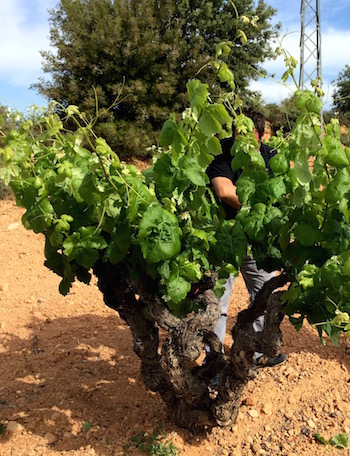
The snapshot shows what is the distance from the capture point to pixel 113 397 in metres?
3.06

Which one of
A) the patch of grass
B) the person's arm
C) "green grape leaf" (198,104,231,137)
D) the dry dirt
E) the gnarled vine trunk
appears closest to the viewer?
"green grape leaf" (198,104,231,137)

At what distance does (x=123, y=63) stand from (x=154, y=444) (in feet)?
45.1

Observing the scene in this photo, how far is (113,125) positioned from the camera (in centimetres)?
1412

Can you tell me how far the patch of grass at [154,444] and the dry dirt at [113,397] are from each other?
47 millimetres

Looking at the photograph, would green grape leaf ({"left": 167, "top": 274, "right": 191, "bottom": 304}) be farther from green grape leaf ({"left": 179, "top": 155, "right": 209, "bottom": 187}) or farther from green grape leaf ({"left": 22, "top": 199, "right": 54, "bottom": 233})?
green grape leaf ({"left": 22, "top": 199, "right": 54, "bottom": 233})

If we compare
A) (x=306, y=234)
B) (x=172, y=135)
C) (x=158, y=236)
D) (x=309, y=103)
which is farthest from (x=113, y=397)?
(x=309, y=103)

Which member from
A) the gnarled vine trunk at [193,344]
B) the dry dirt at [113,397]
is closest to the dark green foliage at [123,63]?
the dry dirt at [113,397]

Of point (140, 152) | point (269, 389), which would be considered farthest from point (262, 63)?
point (269, 389)

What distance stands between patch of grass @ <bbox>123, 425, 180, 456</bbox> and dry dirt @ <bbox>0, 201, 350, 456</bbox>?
0.16 feet

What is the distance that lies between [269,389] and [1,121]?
2.51m

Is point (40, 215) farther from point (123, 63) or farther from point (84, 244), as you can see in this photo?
point (123, 63)

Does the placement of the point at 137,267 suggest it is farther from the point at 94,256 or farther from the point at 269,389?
the point at 269,389

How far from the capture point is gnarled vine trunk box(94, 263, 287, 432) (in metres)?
2.17

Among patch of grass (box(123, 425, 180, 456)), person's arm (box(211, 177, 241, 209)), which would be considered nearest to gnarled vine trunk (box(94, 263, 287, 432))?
patch of grass (box(123, 425, 180, 456))
